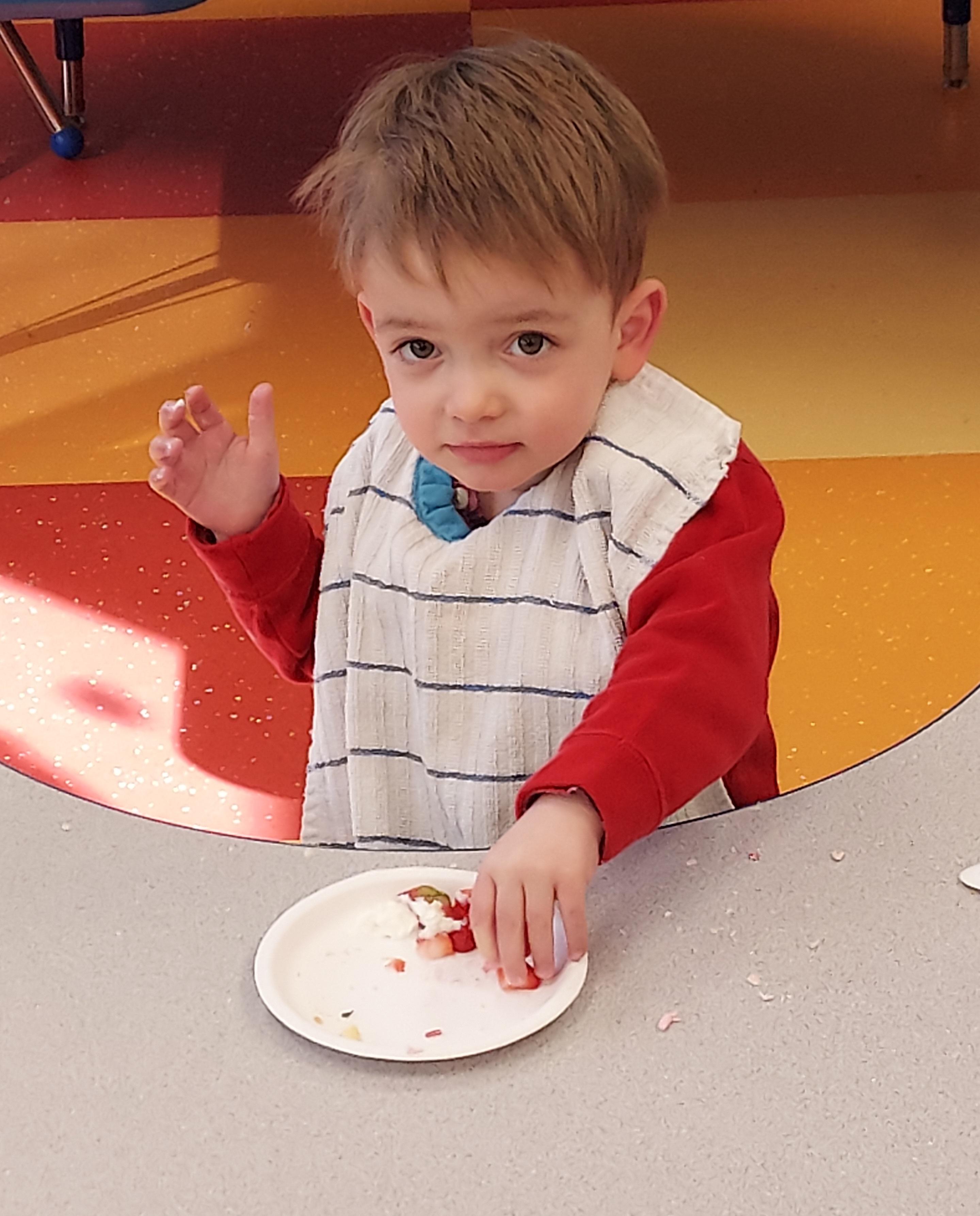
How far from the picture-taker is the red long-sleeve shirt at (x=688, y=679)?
0.73 meters

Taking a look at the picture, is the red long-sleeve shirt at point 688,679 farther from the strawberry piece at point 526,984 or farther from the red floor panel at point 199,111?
the red floor panel at point 199,111

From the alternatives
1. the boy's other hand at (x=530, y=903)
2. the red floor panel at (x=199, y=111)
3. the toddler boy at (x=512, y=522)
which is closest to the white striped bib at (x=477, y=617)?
the toddler boy at (x=512, y=522)

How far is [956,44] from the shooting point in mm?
3109

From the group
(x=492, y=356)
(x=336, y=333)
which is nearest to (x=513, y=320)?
(x=492, y=356)

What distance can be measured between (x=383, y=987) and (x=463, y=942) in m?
0.04

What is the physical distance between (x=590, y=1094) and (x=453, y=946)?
0.11 m

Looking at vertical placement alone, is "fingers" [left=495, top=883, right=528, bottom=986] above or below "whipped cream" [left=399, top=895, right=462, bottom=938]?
above

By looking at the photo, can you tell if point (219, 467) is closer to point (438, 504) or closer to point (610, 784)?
point (438, 504)

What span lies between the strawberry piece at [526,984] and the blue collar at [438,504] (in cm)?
35

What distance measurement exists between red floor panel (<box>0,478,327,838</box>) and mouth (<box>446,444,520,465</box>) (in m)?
0.89

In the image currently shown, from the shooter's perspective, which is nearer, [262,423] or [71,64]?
[262,423]

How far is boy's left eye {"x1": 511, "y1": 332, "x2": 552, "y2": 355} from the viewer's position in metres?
0.81

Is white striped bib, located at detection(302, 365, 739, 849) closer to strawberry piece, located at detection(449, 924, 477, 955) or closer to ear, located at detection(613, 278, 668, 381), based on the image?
ear, located at detection(613, 278, 668, 381)

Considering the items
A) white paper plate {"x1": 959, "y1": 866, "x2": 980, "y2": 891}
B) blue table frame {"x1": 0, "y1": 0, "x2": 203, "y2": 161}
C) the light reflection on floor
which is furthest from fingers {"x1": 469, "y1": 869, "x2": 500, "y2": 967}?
blue table frame {"x1": 0, "y1": 0, "x2": 203, "y2": 161}
